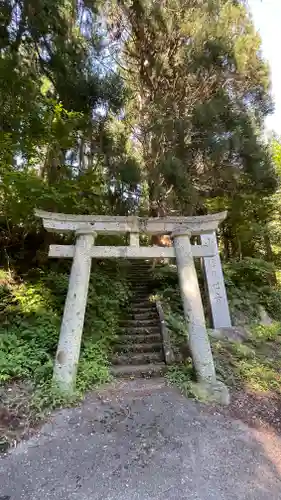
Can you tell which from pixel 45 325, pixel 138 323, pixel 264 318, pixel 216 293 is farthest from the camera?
pixel 264 318

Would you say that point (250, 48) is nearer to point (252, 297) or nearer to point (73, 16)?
point (73, 16)

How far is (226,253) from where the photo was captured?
11.8 m

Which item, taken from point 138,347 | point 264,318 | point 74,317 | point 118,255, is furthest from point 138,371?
point 264,318

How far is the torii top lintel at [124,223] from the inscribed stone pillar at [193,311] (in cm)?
25

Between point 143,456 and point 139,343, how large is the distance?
261 cm

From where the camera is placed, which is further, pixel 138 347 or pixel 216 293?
pixel 216 293

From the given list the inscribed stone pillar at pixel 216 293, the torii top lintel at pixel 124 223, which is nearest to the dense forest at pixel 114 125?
the torii top lintel at pixel 124 223

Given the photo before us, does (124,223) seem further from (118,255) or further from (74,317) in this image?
(74,317)

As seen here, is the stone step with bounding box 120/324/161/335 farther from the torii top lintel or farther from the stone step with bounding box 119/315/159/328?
the torii top lintel

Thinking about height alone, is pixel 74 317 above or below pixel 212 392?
above

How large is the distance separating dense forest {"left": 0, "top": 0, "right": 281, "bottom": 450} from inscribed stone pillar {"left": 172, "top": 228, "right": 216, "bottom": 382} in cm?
154

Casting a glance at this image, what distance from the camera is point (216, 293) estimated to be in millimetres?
6902

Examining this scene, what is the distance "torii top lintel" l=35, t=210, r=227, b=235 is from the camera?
5.02 meters

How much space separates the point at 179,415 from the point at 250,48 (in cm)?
888
